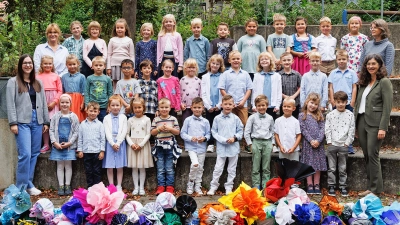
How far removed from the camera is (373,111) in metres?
8.09

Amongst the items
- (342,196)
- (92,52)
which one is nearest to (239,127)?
(342,196)

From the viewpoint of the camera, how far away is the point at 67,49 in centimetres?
988

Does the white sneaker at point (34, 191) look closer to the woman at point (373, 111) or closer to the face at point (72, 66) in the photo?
the face at point (72, 66)

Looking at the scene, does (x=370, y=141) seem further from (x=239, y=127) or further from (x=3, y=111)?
(x=3, y=111)

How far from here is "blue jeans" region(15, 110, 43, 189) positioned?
8539 millimetres

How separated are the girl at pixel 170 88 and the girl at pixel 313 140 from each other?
1844 mm

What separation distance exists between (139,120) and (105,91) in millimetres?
822

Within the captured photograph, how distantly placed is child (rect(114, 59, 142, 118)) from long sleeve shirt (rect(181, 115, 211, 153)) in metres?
0.95

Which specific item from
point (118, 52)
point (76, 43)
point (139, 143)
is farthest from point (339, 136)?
point (76, 43)

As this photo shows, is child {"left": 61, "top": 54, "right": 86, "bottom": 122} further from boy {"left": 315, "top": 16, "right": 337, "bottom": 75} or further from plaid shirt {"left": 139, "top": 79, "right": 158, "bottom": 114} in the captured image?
boy {"left": 315, "top": 16, "right": 337, "bottom": 75}

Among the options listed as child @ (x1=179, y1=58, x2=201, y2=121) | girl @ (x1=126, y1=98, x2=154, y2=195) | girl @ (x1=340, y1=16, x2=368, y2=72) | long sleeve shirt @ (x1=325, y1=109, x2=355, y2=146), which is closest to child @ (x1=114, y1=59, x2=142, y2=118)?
girl @ (x1=126, y1=98, x2=154, y2=195)

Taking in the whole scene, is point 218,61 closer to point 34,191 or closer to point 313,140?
point 313,140

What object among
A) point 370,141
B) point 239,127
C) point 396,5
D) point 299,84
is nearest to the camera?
point 370,141

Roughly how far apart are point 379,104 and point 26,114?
4737 mm
